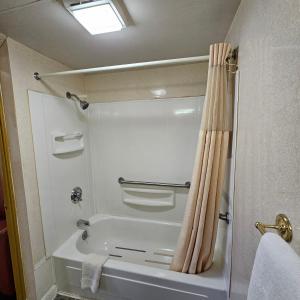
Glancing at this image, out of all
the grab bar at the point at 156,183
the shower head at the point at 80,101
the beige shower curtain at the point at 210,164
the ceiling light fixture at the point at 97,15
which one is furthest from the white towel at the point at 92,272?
the ceiling light fixture at the point at 97,15

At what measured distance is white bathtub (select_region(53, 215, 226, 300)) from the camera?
125 centimetres

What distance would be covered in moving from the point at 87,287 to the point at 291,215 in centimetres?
167

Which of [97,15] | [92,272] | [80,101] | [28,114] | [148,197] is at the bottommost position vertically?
[92,272]

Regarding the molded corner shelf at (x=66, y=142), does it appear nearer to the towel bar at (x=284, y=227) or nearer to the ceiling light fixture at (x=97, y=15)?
the ceiling light fixture at (x=97, y=15)

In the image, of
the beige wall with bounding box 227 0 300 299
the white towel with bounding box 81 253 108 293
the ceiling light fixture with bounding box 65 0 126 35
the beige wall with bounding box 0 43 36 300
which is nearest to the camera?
the beige wall with bounding box 227 0 300 299

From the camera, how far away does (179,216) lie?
2.05 metres

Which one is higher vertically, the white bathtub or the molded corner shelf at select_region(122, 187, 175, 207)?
the molded corner shelf at select_region(122, 187, 175, 207)

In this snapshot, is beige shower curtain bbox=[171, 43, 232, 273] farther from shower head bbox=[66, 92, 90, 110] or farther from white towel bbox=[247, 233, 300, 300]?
shower head bbox=[66, 92, 90, 110]

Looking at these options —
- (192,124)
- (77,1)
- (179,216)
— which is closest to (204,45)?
(192,124)

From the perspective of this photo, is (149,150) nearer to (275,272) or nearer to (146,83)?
(146,83)

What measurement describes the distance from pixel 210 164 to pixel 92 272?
1.28 meters

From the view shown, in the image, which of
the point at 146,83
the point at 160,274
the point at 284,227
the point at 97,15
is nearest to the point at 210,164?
the point at 284,227

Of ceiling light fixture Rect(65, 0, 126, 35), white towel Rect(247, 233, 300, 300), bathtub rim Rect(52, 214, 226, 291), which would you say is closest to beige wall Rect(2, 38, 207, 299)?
bathtub rim Rect(52, 214, 226, 291)

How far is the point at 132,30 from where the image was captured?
3.94 feet
